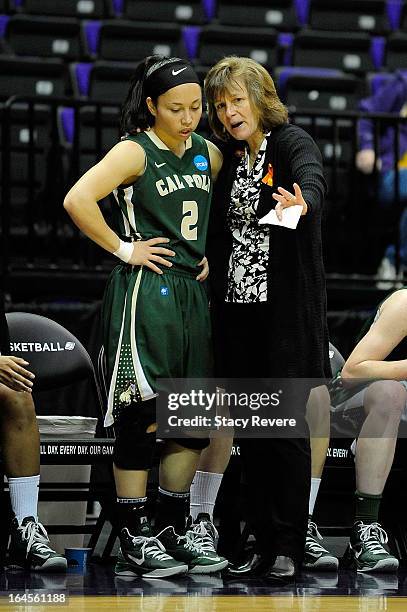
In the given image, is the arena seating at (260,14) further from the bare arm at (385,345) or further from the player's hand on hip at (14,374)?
the player's hand on hip at (14,374)

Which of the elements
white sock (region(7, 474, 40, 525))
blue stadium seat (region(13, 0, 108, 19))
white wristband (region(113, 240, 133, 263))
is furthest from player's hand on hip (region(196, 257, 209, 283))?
blue stadium seat (region(13, 0, 108, 19))

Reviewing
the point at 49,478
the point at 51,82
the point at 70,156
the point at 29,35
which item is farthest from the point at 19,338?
the point at 29,35

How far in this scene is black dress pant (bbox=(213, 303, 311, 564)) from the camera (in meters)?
3.45

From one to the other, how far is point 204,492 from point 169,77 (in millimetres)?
1282

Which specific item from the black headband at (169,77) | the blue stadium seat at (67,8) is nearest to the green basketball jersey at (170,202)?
the black headband at (169,77)

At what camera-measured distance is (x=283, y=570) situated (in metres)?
3.41

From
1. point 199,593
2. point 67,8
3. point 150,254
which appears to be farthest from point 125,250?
point 67,8

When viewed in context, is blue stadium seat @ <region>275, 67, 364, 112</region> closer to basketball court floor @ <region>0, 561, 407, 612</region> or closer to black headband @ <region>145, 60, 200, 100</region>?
black headband @ <region>145, 60, 200, 100</region>

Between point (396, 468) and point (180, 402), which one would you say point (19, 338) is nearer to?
point (180, 402)

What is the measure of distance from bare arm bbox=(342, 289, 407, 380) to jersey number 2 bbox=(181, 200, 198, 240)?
0.68m

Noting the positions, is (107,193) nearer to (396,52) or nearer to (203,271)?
(203,271)

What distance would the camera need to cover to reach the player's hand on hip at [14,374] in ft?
12.0

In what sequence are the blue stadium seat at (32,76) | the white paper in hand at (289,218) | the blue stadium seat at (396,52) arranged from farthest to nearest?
the blue stadium seat at (396,52) → the blue stadium seat at (32,76) → the white paper in hand at (289,218)

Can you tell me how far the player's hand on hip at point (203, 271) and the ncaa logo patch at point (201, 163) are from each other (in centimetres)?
28
